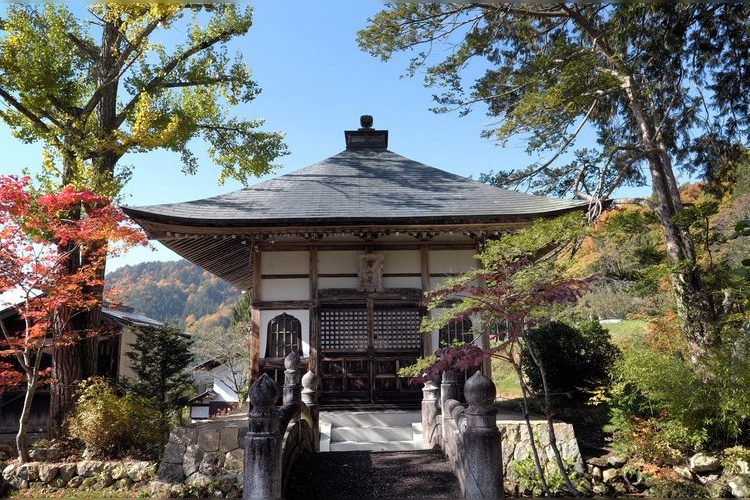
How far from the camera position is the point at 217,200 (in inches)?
416

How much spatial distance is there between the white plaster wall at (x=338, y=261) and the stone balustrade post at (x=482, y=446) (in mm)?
5988

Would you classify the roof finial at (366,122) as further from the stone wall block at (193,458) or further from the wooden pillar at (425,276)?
the stone wall block at (193,458)

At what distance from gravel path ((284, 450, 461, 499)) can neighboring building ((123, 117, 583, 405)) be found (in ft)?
9.14

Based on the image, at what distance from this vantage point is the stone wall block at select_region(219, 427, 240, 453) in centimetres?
658

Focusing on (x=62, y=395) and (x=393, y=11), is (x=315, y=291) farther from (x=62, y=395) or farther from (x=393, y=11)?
(x=393, y=11)

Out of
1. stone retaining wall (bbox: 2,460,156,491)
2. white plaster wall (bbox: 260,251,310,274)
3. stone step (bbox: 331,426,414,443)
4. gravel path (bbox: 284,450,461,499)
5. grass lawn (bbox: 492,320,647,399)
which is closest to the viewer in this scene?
gravel path (bbox: 284,450,461,499)

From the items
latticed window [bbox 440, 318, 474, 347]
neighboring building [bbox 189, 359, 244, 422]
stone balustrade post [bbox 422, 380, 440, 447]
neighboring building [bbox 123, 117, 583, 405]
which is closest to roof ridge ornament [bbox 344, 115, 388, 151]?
neighboring building [bbox 123, 117, 583, 405]

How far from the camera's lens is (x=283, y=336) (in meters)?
9.87

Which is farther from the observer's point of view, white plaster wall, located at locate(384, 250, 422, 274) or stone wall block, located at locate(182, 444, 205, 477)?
white plaster wall, located at locate(384, 250, 422, 274)

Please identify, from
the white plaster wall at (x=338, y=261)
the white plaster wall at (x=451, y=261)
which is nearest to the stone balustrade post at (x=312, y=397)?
the white plaster wall at (x=338, y=261)

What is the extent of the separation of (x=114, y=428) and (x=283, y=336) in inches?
133

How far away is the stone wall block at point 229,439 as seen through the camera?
21.6ft

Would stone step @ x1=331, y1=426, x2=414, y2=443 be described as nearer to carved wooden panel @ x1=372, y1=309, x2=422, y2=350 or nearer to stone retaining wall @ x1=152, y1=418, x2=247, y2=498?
carved wooden panel @ x1=372, y1=309, x2=422, y2=350

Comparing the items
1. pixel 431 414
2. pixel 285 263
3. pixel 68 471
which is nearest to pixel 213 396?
pixel 68 471
